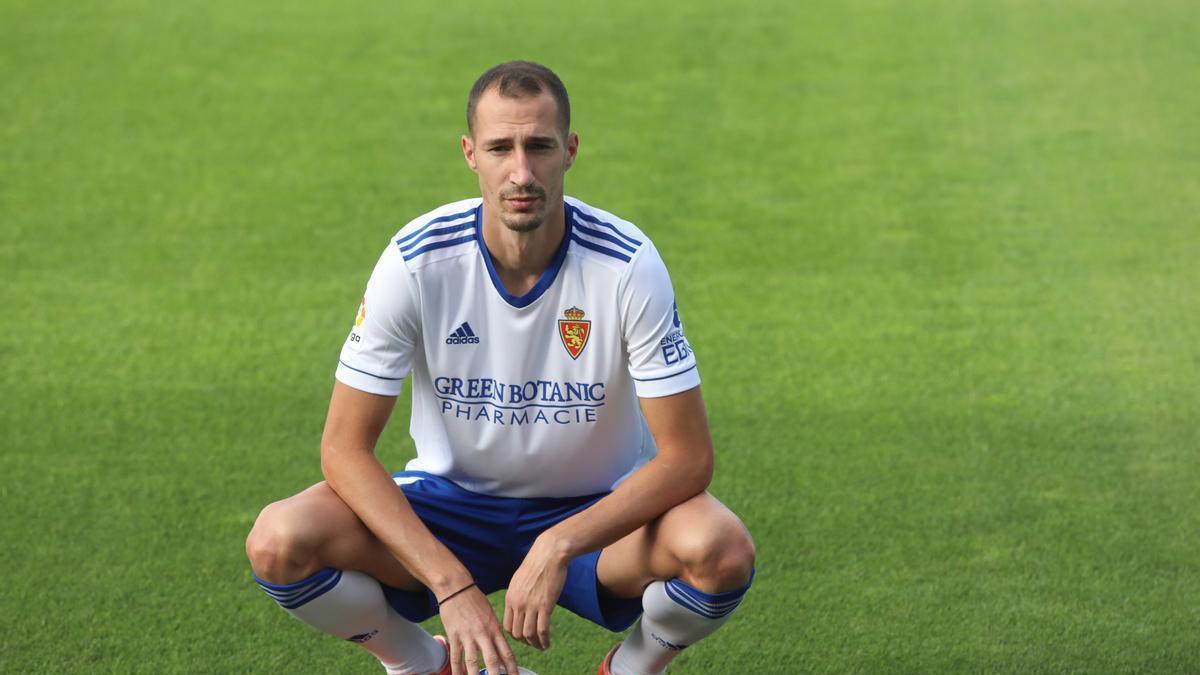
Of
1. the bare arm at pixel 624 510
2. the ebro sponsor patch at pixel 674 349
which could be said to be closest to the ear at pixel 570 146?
the ebro sponsor patch at pixel 674 349

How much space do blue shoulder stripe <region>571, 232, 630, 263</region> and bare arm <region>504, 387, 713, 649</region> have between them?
28 centimetres

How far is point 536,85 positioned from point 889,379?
Answer: 89.7 inches

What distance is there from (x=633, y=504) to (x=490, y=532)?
0.36 metres

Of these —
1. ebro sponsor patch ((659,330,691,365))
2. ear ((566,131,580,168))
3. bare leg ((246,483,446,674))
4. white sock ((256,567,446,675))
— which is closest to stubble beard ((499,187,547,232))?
ear ((566,131,580,168))

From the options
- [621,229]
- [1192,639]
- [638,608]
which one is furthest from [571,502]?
[1192,639]

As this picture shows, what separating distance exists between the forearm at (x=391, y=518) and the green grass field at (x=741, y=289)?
60cm

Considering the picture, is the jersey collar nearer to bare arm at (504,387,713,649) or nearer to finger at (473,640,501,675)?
bare arm at (504,387,713,649)

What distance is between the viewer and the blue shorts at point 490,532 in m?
2.86

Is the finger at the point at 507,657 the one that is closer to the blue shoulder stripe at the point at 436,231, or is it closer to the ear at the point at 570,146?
the blue shoulder stripe at the point at 436,231

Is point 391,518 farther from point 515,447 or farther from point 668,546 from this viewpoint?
point 668,546

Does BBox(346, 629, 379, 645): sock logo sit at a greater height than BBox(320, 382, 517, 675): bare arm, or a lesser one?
lesser

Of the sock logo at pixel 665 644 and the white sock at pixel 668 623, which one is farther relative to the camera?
the sock logo at pixel 665 644

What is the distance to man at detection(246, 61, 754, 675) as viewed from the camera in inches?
104

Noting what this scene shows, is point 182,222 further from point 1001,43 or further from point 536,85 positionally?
point 1001,43
